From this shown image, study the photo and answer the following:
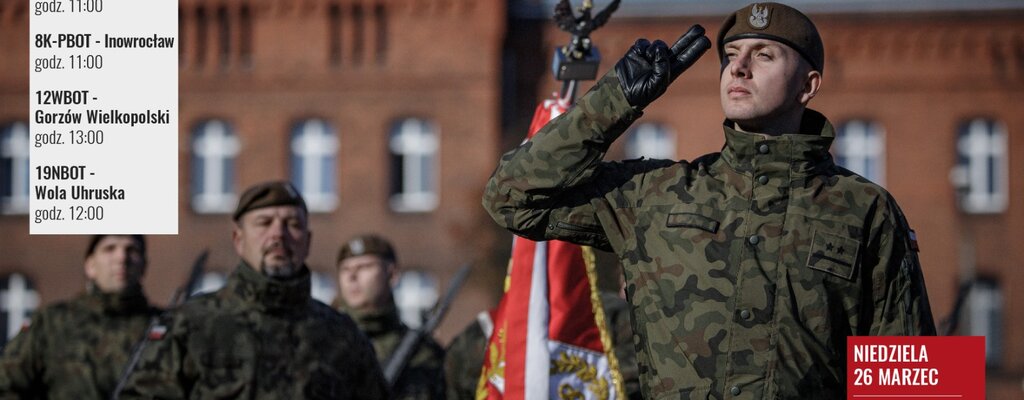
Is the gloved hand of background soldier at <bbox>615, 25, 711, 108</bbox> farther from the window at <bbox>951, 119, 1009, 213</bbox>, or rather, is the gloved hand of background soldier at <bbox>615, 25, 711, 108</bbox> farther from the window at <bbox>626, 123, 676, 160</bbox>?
the window at <bbox>951, 119, 1009, 213</bbox>

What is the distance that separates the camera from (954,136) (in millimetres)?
33094

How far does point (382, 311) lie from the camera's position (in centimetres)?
950

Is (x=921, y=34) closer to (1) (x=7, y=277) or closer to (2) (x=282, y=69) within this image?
(2) (x=282, y=69)

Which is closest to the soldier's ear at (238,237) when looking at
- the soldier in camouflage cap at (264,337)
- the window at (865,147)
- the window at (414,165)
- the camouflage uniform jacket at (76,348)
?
the soldier in camouflage cap at (264,337)

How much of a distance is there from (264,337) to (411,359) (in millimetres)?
2837

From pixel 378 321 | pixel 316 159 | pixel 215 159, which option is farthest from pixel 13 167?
pixel 378 321

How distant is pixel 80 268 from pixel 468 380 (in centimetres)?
2599

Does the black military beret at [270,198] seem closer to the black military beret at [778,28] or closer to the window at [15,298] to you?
the black military beret at [778,28]

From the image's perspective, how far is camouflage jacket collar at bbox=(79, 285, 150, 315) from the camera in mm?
9289

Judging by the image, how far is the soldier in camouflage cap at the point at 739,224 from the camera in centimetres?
396

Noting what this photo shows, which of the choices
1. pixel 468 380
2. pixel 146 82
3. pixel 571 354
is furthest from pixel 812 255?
pixel 468 380

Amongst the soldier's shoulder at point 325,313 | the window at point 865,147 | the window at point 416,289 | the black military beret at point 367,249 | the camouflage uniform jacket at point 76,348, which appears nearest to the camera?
the soldier's shoulder at point 325,313

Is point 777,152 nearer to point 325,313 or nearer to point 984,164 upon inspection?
point 325,313

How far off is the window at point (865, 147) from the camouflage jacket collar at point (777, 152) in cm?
2953
